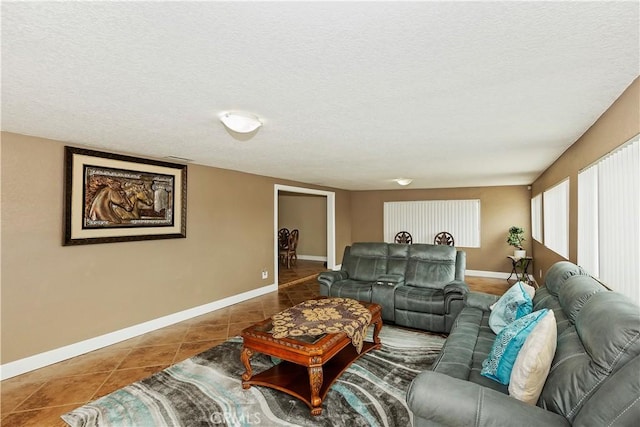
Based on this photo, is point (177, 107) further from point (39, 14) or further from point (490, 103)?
point (490, 103)

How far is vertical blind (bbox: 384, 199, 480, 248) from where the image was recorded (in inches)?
294

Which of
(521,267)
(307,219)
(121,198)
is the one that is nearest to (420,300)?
(121,198)

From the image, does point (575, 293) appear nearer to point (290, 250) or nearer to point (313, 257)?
point (290, 250)

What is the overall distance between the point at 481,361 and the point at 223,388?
6.52ft

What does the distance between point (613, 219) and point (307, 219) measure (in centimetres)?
802

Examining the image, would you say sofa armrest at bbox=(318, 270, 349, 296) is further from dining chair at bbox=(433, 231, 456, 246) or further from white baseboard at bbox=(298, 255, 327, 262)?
white baseboard at bbox=(298, 255, 327, 262)

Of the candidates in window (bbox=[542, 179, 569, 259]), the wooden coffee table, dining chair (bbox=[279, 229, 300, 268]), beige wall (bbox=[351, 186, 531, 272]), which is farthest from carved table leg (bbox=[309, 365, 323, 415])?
beige wall (bbox=[351, 186, 531, 272])

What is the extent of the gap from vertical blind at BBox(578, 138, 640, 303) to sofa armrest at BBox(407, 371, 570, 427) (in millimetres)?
1170

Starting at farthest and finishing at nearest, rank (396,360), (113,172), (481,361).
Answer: (113,172), (396,360), (481,361)

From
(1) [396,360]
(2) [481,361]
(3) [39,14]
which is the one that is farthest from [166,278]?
(2) [481,361]

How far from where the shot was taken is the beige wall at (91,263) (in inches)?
110

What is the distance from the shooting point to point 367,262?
4629 millimetres

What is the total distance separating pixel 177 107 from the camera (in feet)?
6.95

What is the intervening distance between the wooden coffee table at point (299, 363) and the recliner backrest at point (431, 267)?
1782 millimetres
